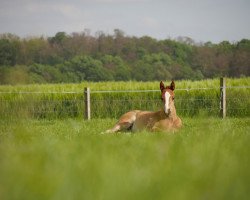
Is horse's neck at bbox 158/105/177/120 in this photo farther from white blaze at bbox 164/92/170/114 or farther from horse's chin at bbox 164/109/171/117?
white blaze at bbox 164/92/170/114

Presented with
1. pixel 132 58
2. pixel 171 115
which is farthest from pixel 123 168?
pixel 132 58

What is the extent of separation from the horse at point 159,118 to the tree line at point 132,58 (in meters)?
40.5

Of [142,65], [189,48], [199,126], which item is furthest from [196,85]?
[189,48]

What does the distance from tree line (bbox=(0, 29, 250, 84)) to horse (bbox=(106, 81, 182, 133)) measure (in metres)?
40.5

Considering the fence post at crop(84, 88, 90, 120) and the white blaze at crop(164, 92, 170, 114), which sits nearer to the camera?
the white blaze at crop(164, 92, 170, 114)

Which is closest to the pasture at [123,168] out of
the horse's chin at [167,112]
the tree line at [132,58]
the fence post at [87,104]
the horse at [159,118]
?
the horse at [159,118]

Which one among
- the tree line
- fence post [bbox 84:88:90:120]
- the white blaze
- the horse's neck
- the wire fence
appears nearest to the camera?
the white blaze

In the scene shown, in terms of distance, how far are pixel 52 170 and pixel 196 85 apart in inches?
840

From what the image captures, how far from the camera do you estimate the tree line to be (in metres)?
59.3

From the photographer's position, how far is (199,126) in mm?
1757

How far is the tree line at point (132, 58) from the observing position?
59334 mm

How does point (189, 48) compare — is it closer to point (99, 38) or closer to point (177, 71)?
point (177, 71)

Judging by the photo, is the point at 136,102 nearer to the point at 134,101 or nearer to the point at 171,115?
the point at 134,101

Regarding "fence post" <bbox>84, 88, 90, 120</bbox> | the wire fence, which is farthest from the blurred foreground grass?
the wire fence
